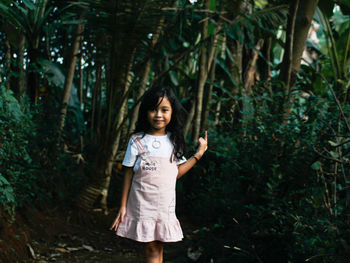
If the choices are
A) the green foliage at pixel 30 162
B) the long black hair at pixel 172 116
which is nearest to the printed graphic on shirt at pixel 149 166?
the long black hair at pixel 172 116

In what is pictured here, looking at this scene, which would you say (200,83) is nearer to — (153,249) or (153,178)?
(153,178)

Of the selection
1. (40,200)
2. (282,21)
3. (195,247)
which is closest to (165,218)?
(195,247)

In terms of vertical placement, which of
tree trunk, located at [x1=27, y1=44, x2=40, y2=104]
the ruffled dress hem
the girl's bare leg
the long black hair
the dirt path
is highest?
tree trunk, located at [x1=27, y1=44, x2=40, y2=104]

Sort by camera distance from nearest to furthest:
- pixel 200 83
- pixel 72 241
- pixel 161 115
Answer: pixel 161 115
pixel 72 241
pixel 200 83

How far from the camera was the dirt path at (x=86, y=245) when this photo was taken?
11.0ft

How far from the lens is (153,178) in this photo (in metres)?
2.27

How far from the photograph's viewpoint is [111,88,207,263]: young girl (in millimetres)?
2232

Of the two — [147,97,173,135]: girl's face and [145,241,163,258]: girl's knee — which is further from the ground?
[147,97,173,135]: girl's face

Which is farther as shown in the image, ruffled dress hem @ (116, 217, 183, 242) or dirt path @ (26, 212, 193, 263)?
dirt path @ (26, 212, 193, 263)

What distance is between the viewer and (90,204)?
426 centimetres

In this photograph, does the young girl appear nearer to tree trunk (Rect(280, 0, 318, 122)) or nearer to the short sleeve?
the short sleeve

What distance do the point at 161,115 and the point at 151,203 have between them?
505mm

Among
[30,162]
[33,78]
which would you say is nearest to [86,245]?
[30,162]

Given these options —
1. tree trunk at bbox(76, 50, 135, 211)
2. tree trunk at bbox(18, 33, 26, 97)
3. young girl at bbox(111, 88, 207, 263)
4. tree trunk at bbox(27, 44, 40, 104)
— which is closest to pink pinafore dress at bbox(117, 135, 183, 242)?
young girl at bbox(111, 88, 207, 263)
